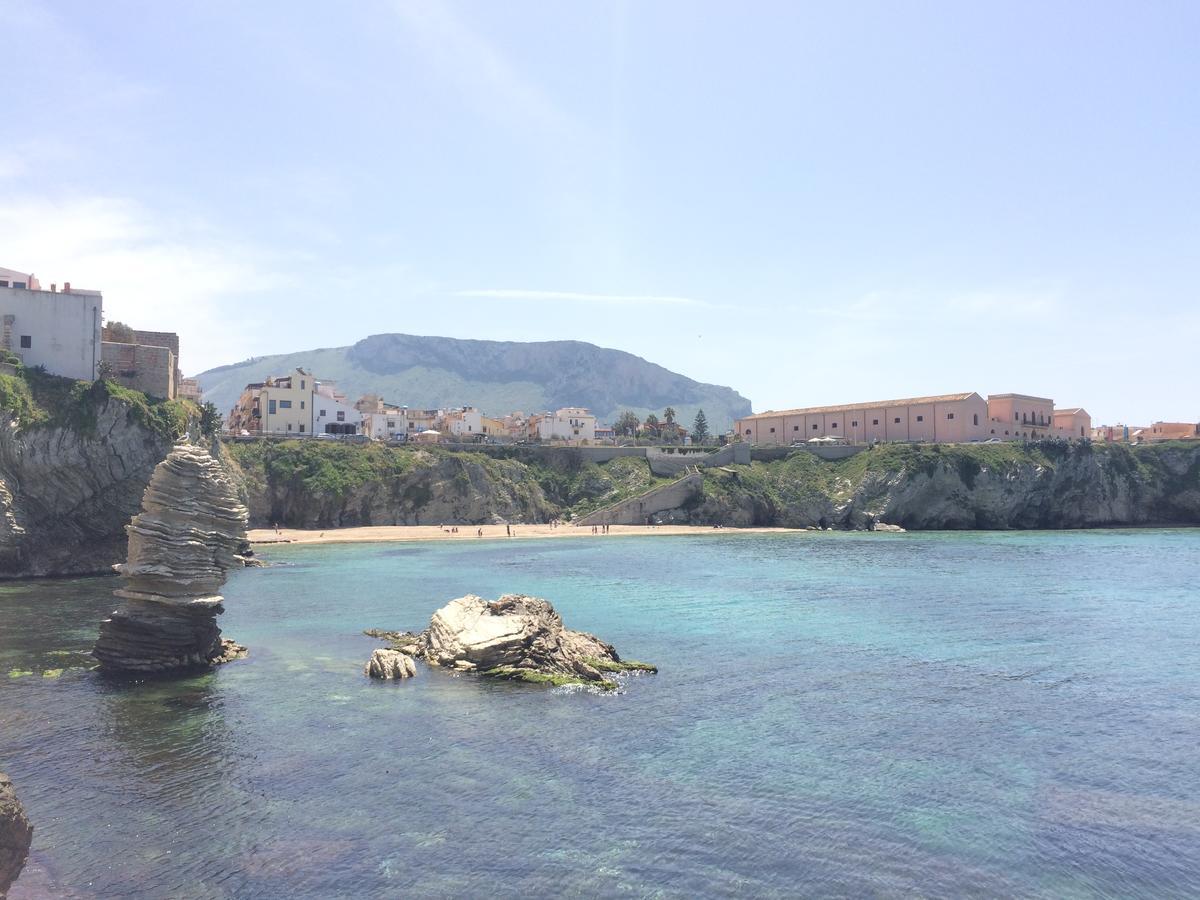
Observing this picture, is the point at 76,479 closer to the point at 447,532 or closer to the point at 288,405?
the point at 447,532

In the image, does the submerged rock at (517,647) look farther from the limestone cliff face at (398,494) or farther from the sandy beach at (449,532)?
the limestone cliff face at (398,494)

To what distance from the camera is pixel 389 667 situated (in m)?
32.7

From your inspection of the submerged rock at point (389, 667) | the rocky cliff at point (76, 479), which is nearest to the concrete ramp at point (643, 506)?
the rocky cliff at point (76, 479)

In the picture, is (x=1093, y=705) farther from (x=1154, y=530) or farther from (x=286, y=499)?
(x=1154, y=530)

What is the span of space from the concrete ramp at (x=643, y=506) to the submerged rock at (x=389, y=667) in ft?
253

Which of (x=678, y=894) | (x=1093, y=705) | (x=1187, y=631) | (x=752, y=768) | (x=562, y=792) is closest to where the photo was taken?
(x=678, y=894)

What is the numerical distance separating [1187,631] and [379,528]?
80802mm

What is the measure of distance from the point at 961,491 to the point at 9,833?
12011 cm

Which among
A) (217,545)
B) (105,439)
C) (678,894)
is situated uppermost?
(105,439)

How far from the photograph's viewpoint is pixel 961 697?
30516 millimetres

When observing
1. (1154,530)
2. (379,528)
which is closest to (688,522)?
(379,528)

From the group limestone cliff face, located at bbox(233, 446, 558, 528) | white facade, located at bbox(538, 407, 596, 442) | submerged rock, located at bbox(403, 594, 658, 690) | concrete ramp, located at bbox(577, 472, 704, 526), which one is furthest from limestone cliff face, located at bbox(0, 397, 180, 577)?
white facade, located at bbox(538, 407, 596, 442)

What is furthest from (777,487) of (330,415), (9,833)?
(9,833)

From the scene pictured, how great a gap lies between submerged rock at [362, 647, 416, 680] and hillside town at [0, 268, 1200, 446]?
4890 centimetres
